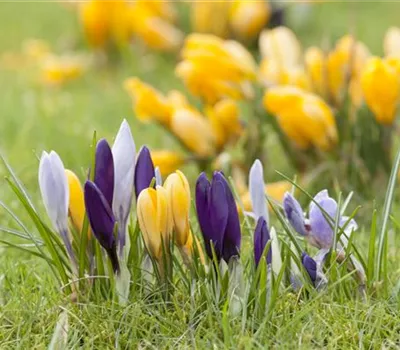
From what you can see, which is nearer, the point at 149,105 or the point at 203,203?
the point at 203,203

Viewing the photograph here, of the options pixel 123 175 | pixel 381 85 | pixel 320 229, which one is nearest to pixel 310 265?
pixel 320 229

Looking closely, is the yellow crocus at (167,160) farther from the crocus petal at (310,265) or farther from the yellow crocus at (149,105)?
the crocus petal at (310,265)

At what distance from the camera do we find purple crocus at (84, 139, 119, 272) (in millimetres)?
1227

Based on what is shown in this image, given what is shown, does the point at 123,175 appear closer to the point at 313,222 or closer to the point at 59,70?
the point at 313,222

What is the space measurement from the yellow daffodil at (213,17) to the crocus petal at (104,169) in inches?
94.5

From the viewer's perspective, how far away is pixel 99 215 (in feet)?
A: 4.06

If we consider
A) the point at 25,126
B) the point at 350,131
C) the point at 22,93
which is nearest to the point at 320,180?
the point at 350,131

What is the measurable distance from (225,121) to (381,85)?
1.53 ft

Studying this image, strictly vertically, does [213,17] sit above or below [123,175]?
below

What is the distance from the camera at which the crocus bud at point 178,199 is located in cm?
125

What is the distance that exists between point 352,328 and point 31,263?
0.60m

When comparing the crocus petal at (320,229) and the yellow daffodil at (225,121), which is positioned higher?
the crocus petal at (320,229)

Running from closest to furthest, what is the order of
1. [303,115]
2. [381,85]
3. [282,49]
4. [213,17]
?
[381,85]
[303,115]
[282,49]
[213,17]

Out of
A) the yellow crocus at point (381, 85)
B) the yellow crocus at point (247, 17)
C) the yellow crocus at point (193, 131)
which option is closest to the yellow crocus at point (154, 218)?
the yellow crocus at point (381, 85)
